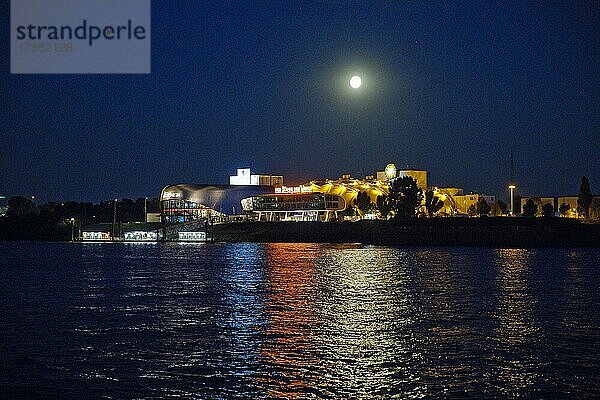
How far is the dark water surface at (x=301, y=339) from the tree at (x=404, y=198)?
121523mm

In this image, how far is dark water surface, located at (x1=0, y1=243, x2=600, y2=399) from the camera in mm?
21688

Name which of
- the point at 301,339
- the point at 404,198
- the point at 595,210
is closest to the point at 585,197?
the point at 595,210

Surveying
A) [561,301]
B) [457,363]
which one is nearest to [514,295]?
[561,301]

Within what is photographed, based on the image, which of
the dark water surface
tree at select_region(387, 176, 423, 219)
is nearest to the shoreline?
tree at select_region(387, 176, 423, 219)

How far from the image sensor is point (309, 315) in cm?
3703

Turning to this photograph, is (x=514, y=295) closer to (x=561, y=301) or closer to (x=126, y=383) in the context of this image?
(x=561, y=301)

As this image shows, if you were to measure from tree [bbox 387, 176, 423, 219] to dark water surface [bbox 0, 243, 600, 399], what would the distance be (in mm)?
121523

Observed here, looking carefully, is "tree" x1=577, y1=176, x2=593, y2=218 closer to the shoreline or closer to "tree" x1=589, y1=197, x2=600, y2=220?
"tree" x1=589, y1=197, x2=600, y2=220

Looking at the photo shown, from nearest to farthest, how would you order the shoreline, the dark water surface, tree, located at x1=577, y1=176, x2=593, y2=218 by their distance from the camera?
the dark water surface, the shoreline, tree, located at x1=577, y1=176, x2=593, y2=218

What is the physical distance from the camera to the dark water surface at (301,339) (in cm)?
2169

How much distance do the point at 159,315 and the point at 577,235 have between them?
117 m

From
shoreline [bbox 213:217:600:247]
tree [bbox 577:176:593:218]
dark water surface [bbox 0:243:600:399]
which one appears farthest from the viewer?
tree [bbox 577:176:593:218]

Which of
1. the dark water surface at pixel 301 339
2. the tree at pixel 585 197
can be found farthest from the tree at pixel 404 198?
the dark water surface at pixel 301 339

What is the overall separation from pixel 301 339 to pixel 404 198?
151m
